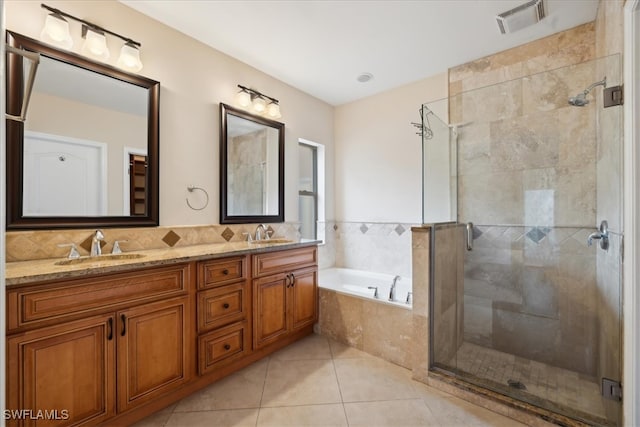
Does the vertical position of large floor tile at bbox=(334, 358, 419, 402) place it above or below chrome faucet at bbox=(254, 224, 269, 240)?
below

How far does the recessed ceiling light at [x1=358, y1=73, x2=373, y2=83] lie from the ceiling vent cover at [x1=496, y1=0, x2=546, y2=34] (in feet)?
3.68

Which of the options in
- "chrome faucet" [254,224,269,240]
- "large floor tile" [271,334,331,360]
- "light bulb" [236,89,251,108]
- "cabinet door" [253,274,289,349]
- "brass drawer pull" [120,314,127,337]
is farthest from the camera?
"chrome faucet" [254,224,269,240]

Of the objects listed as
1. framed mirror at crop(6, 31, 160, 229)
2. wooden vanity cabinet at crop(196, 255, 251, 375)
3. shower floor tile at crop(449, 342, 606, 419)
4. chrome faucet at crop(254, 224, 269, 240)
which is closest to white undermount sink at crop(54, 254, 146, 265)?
framed mirror at crop(6, 31, 160, 229)

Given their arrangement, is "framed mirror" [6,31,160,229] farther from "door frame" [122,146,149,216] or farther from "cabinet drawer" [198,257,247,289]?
"cabinet drawer" [198,257,247,289]

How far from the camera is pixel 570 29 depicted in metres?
2.14

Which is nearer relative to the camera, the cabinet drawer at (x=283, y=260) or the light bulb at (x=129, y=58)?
the light bulb at (x=129, y=58)

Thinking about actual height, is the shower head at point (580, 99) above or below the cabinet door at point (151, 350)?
above

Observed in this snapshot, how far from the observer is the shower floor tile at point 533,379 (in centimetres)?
158

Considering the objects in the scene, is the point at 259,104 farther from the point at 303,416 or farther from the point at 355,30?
the point at 303,416

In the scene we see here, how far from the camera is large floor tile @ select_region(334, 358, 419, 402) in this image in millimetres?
1762

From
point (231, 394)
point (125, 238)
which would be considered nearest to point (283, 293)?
point (231, 394)

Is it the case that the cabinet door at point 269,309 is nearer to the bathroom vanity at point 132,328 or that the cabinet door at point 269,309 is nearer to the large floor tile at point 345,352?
the bathroom vanity at point 132,328

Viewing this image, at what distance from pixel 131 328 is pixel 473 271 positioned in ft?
7.69

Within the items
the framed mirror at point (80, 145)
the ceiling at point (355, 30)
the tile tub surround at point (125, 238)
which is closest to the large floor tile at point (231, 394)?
the tile tub surround at point (125, 238)
